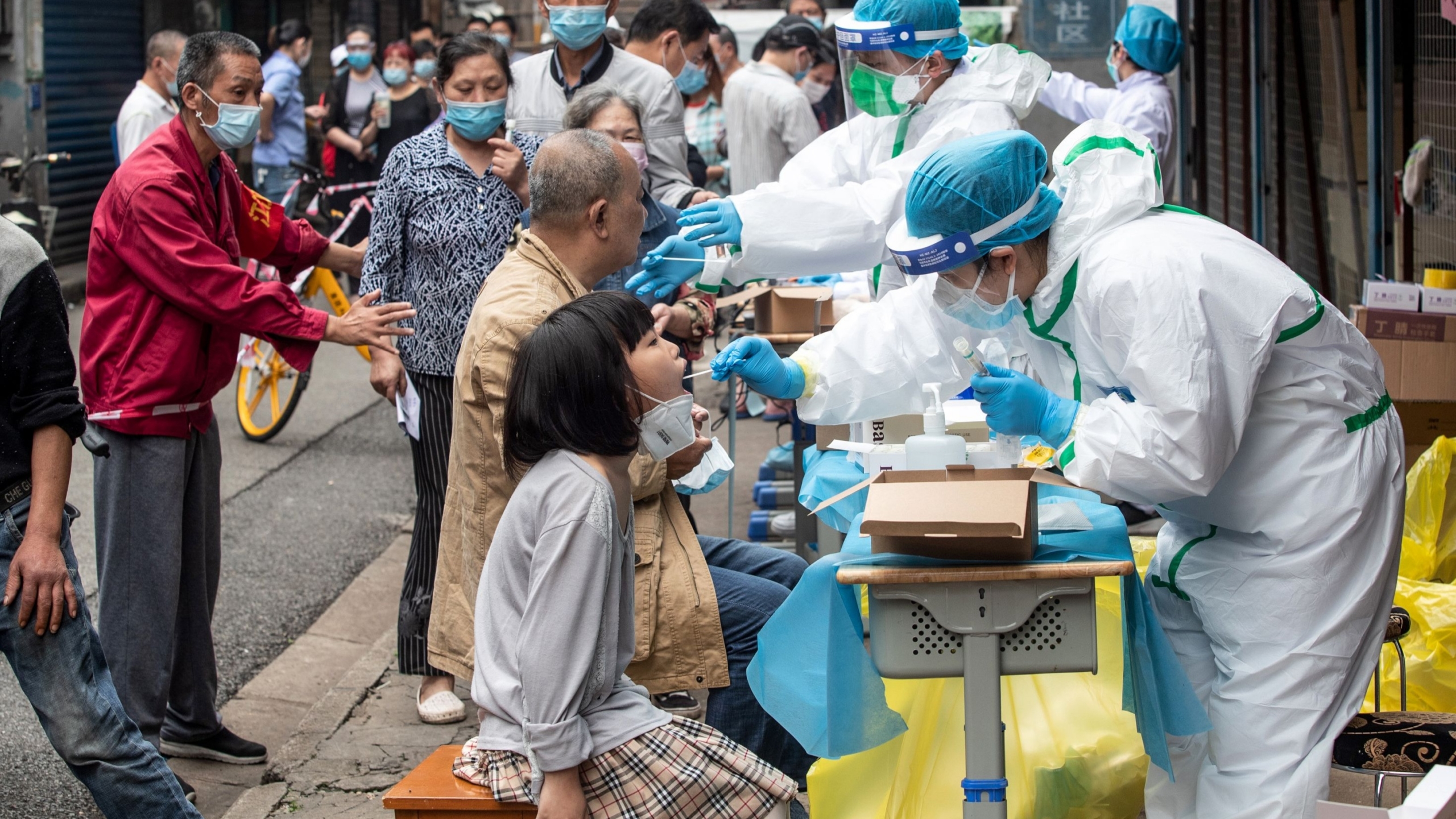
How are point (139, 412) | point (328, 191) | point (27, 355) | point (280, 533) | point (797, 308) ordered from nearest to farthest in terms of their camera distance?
1. point (27, 355)
2. point (139, 412)
3. point (797, 308)
4. point (280, 533)
5. point (328, 191)

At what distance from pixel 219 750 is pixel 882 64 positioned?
2718 mm

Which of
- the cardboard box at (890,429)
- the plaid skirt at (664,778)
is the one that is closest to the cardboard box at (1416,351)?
the cardboard box at (890,429)

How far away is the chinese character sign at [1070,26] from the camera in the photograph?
28.2 ft

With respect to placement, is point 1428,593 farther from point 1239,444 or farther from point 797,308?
point 797,308

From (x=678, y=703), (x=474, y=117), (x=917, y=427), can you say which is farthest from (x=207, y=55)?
(x=678, y=703)

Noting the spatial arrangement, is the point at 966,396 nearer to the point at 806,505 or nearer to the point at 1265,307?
the point at 806,505

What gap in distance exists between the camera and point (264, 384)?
7793 millimetres

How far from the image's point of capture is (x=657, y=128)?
5316 mm

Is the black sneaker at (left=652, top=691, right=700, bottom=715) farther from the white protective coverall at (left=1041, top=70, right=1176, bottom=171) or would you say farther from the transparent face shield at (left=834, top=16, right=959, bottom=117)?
the white protective coverall at (left=1041, top=70, right=1176, bottom=171)

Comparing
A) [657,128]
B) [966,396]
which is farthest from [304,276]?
[966,396]

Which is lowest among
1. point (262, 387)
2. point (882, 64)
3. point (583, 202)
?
point (262, 387)

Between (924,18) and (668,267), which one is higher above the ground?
(924,18)

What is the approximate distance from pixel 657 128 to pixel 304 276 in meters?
3.45

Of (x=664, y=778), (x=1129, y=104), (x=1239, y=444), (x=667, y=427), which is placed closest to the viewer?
(x=664, y=778)
